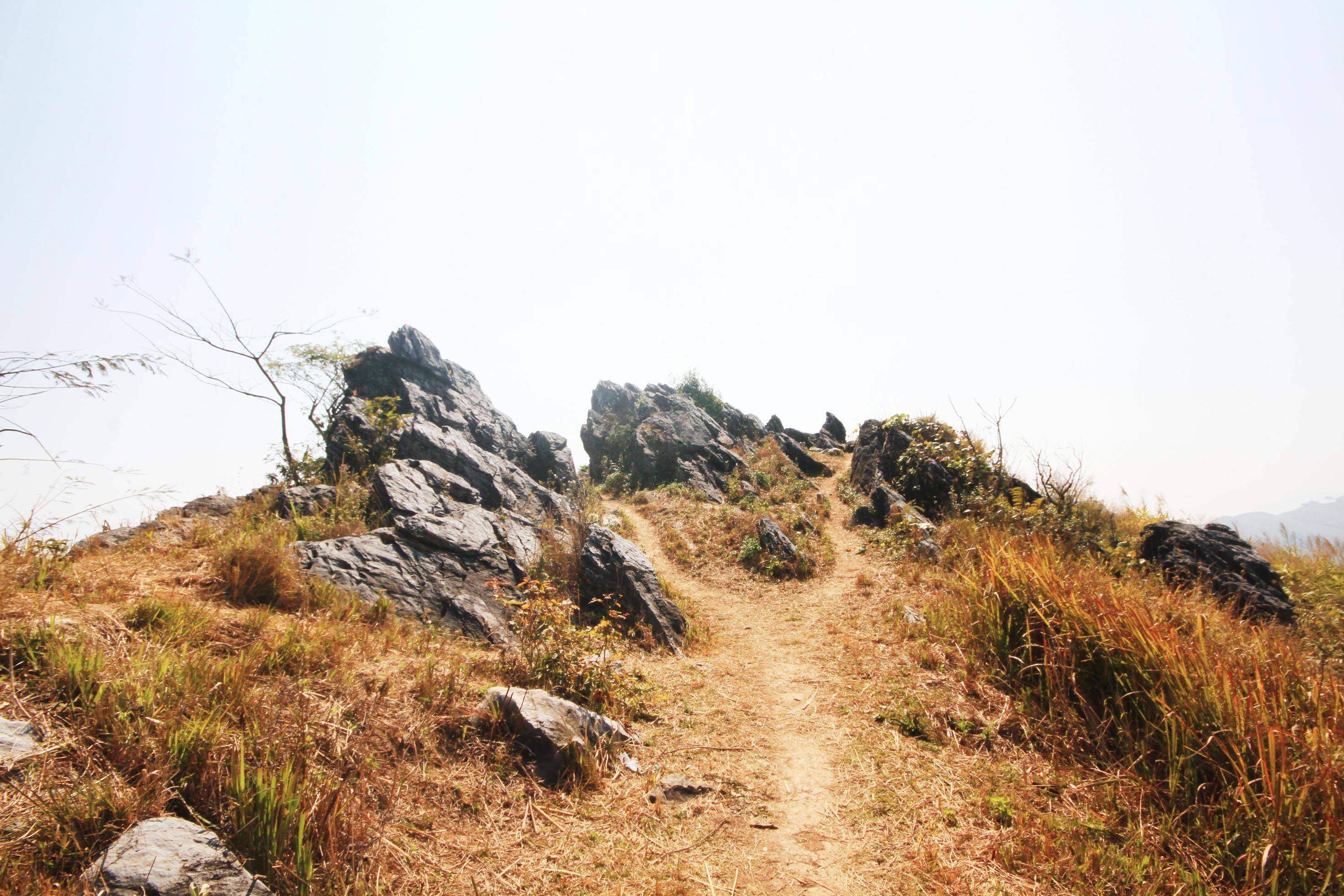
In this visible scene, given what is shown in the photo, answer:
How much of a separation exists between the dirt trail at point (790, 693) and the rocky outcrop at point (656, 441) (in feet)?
22.2

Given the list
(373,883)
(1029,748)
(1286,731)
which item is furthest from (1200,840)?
(373,883)

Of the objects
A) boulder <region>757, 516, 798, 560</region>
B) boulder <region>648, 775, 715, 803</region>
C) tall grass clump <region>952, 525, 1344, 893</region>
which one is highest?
boulder <region>757, 516, 798, 560</region>

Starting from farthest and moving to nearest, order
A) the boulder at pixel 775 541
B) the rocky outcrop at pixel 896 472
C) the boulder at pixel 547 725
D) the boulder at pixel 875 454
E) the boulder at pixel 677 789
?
the boulder at pixel 875 454 → the rocky outcrop at pixel 896 472 → the boulder at pixel 775 541 → the boulder at pixel 547 725 → the boulder at pixel 677 789

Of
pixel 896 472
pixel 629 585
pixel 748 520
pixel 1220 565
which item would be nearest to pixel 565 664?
pixel 629 585

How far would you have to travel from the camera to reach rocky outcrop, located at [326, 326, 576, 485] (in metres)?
15.5

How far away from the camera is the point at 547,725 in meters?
4.67

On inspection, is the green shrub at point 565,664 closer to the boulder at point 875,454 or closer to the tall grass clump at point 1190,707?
the tall grass clump at point 1190,707

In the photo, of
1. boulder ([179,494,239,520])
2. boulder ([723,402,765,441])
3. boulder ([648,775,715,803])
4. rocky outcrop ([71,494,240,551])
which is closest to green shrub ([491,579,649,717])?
boulder ([648,775,715,803])

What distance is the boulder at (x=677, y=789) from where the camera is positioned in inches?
175

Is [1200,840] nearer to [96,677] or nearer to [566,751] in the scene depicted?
[566,751]

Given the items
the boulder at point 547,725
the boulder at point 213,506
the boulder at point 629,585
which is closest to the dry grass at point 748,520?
the boulder at point 629,585

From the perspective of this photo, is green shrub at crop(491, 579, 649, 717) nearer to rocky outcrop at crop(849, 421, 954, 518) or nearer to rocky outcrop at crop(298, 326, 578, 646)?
rocky outcrop at crop(298, 326, 578, 646)

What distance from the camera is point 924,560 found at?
432 inches

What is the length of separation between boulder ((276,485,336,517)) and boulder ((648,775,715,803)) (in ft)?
23.8
